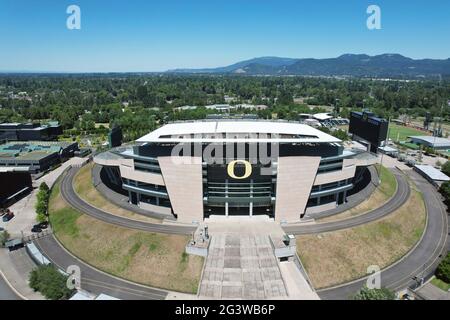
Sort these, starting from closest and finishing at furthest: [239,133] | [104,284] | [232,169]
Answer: [104,284]
[232,169]
[239,133]

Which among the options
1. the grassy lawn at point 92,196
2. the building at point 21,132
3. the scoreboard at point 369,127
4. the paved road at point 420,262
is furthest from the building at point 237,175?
the building at point 21,132

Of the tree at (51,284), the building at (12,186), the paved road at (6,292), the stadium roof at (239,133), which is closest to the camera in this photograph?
the tree at (51,284)

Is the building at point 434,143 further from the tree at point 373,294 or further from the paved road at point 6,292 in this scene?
the paved road at point 6,292

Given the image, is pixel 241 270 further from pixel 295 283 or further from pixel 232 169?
pixel 232 169

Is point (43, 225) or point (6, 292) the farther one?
point (43, 225)

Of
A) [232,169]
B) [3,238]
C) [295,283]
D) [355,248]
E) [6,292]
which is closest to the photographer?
[6,292]

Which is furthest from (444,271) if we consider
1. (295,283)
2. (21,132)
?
(21,132)
